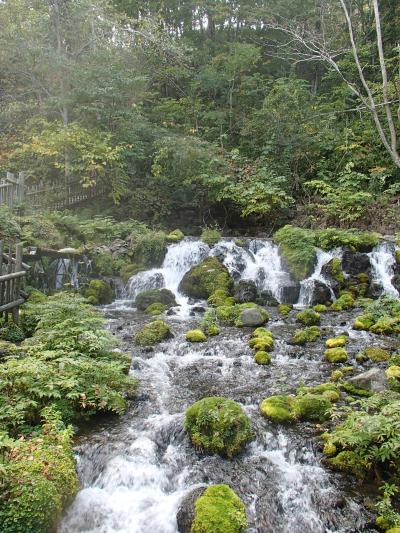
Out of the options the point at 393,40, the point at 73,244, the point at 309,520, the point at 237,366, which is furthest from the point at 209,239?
the point at 393,40

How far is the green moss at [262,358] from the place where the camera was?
324 inches

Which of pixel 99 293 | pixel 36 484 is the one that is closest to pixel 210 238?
pixel 99 293

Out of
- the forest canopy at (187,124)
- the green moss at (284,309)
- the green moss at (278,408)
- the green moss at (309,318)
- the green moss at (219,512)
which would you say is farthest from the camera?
the forest canopy at (187,124)

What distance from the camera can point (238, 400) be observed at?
6.69 metres

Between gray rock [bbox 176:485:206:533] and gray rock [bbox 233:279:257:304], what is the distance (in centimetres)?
855

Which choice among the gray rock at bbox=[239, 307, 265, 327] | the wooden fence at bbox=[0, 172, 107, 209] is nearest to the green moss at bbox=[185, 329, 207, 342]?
the gray rock at bbox=[239, 307, 265, 327]

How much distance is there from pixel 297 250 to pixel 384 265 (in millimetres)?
2977

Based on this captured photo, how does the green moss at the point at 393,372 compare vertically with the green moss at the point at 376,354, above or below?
above

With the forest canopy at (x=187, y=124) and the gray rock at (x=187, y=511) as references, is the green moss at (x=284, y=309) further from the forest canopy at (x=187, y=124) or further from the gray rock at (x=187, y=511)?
the gray rock at (x=187, y=511)

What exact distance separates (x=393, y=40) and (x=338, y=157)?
7.99 metres

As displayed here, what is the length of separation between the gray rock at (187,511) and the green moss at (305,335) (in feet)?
17.3

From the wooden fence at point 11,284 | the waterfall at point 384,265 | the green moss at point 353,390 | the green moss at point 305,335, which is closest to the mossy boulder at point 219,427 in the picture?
the green moss at point 353,390

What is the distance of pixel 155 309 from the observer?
484 inches

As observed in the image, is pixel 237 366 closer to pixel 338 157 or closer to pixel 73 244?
pixel 73 244
